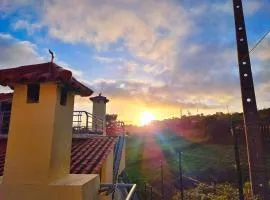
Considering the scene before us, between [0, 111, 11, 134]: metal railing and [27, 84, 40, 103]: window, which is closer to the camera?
[27, 84, 40, 103]: window

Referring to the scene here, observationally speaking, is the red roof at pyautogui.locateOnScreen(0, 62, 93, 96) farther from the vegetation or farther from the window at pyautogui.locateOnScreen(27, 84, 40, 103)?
the vegetation

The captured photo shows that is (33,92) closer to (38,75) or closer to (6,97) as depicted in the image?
(38,75)

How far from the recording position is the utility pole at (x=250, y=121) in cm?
1620

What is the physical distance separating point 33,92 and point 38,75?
0.31m

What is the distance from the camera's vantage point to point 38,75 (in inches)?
139

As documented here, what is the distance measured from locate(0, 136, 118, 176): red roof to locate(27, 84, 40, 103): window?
265cm

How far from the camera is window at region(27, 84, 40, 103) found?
360cm

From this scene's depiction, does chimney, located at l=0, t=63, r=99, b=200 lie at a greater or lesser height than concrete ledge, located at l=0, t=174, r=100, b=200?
greater

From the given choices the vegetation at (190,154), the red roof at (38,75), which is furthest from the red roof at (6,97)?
the vegetation at (190,154)

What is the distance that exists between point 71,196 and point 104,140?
7.23 meters

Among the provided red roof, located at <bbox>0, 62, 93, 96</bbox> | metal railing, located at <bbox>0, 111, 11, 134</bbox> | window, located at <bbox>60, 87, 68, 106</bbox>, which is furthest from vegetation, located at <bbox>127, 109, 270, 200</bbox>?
red roof, located at <bbox>0, 62, 93, 96</bbox>

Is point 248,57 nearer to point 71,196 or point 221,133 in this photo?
point 221,133

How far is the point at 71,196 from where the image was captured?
→ 3211mm

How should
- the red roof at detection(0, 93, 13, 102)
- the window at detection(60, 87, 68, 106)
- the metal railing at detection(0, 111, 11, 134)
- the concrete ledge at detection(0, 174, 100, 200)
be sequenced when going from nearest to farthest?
the concrete ledge at detection(0, 174, 100, 200) → the window at detection(60, 87, 68, 106) → the metal railing at detection(0, 111, 11, 134) → the red roof at detection(0, 93, 13, 102)
